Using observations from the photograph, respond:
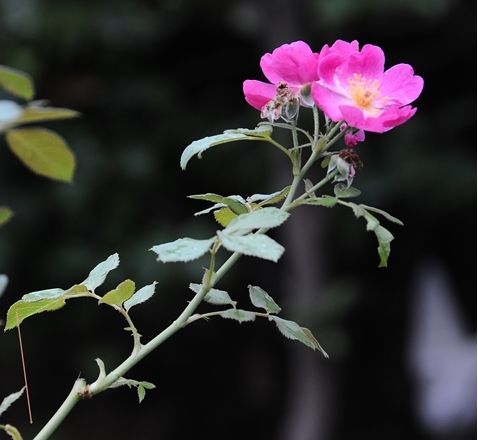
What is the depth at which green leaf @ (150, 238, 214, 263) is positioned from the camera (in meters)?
0.39

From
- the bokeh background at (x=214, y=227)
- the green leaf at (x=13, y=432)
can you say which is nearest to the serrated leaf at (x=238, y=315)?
the green leaf at (x=13, y=432)

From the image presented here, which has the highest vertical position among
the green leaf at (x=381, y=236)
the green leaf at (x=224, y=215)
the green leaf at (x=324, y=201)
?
the green leaf at (x=324, y=201)

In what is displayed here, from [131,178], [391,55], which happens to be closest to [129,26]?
[131,178]

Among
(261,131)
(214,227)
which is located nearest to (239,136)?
(261,131)

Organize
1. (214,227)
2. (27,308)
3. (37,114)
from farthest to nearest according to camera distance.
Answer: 1. (214,227)
2. (27,308)
3. (37,114)

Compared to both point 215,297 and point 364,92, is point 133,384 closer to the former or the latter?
point 215,297

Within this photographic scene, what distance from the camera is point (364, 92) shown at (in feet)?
1.43

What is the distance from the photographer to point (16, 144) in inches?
15.0

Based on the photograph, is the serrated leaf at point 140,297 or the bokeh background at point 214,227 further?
the bokeh background at point 214,227

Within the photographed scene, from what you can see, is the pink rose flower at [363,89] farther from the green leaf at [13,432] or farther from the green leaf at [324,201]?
the green leaf at [13,432]

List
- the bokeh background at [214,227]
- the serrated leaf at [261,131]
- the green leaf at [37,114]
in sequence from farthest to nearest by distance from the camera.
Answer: the bokeh background at [214,227], the serrated leaf at [261,131], the green leaf at [37,114]

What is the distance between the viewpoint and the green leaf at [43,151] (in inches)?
15.0

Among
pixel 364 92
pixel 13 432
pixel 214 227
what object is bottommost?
pixel 214 227

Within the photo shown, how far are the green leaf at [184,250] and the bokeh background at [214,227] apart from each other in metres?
2.21
